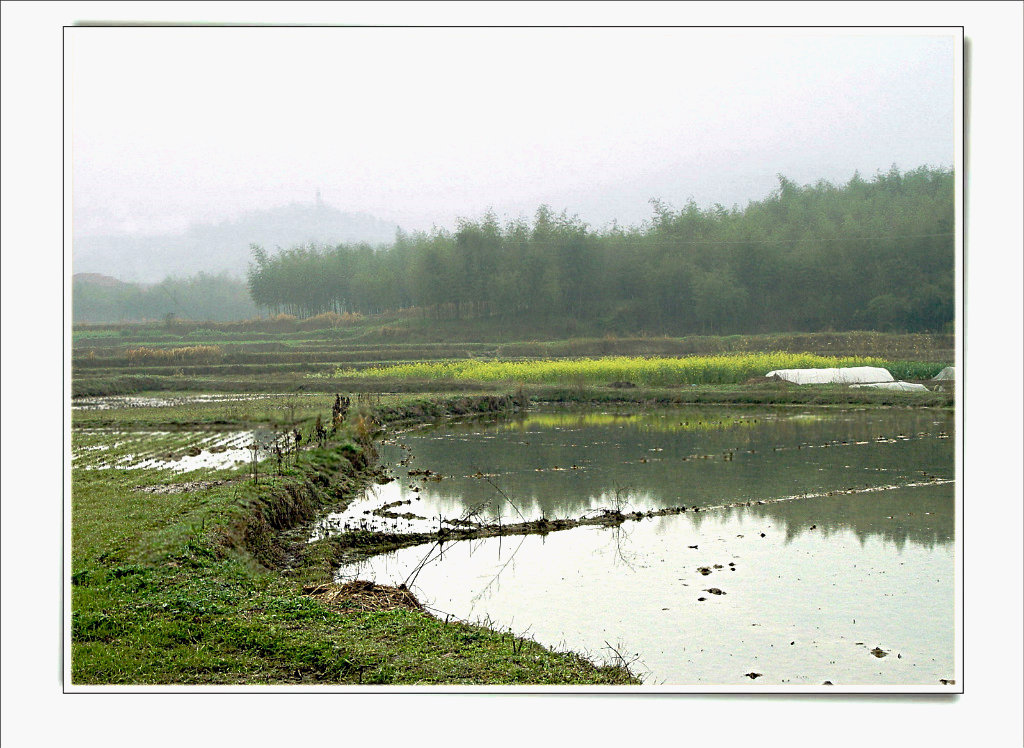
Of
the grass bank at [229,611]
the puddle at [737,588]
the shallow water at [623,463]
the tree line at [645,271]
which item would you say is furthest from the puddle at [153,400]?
the puddle at [737,588]

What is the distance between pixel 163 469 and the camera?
4371 millimetres

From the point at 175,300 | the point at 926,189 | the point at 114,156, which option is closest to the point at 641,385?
the point at 926,189

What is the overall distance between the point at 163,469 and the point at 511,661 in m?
2.33

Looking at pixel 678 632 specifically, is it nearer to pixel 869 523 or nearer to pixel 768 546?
pixel 768 546

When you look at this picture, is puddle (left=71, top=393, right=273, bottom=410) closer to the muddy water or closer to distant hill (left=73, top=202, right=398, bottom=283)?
distant hill (left=73, top=202, right=398, bottom=283)

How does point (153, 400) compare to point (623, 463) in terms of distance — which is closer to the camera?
point (153, 400)

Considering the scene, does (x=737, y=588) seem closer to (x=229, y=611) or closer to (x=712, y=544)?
(x=712, y=544)

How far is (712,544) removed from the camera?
4477mm

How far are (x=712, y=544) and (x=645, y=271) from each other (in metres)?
1.55

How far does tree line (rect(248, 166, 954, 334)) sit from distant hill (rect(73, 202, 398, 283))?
0.08 meters

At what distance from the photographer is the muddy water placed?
11.3 feet

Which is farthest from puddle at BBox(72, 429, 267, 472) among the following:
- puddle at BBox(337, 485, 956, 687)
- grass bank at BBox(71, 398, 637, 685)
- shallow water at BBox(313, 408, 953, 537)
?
puddle at BBox(337, 485, 956, 687)

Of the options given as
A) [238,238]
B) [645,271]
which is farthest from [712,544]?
[238,238]

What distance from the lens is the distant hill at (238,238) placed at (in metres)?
3.97
